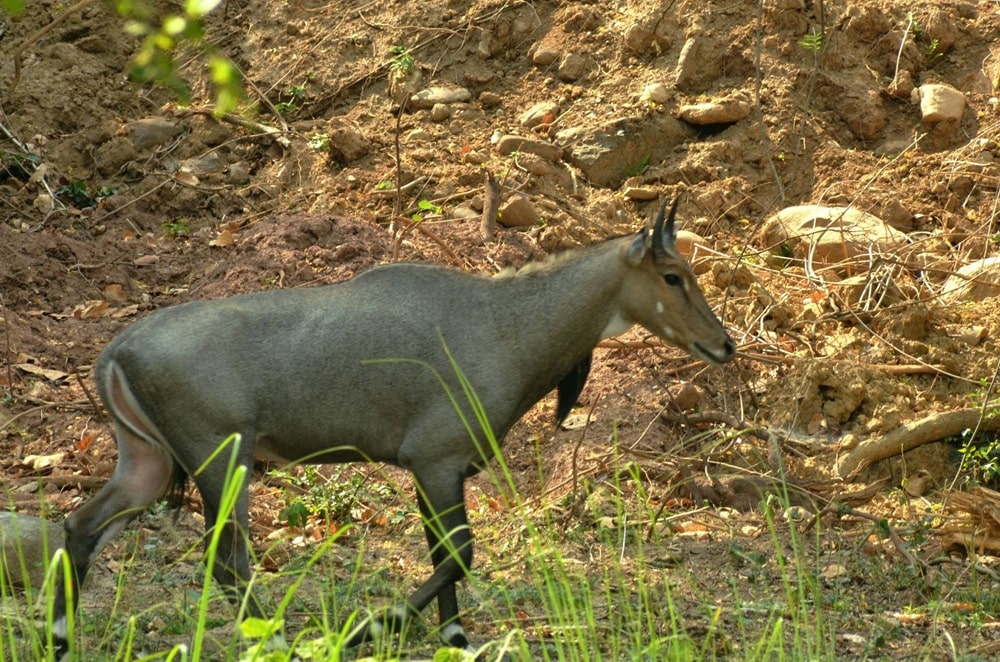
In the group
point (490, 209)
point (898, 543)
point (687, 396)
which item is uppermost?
point (490, 209)

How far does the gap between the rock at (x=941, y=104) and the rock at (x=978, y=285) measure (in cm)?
193

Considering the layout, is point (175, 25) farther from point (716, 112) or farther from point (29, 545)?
point (716, 112)

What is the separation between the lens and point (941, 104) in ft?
37.0

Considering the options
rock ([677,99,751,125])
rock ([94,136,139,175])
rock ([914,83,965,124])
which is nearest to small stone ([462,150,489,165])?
rock ([677,99,751,125])

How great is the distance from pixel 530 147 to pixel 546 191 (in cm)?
51

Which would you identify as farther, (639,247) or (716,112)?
(716,112)

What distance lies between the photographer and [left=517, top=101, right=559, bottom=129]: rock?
11922 mm

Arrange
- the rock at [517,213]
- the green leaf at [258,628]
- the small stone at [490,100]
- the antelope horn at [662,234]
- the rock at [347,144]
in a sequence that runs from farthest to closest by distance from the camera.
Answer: the small stone at [490,100] < the rock at [347,144] < the rock at [517,213] < the antelope horn at [662,234] < the green leaf at [258,628]

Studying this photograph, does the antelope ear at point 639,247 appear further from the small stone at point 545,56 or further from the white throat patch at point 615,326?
the small stone at point 545,56

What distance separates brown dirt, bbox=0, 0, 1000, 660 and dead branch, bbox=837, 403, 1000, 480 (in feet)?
0.43

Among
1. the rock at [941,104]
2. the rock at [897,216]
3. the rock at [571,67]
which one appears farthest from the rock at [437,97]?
the rock at [941,104]

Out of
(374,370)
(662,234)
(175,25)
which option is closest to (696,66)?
(662,234)

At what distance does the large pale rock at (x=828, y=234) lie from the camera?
10.1 m

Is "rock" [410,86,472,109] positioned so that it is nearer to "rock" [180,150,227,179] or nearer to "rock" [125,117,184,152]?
"rock" [180,150,227,179]
